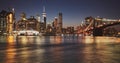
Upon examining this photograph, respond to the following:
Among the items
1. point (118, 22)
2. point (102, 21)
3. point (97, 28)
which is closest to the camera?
point (118, 22)

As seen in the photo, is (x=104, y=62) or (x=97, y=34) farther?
(x=97, y=34)

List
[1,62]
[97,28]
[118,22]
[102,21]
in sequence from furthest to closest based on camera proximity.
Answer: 1. [102,21]
2. [97,28]
3. [118,22]
4. [1,62]

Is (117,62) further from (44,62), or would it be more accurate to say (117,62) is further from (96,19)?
(96,19)

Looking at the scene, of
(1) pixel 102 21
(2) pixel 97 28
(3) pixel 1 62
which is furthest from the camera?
(1) pixel 102 21

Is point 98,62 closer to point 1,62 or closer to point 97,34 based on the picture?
point 1,62

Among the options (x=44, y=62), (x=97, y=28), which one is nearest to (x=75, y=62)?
(x=44, y=62)

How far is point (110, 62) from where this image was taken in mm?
22422

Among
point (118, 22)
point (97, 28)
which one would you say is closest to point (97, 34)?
point (97, 28)

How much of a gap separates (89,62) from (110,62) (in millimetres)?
1699

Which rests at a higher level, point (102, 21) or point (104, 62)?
point (102, 21)

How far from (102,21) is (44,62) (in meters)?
146

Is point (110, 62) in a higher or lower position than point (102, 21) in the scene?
lower

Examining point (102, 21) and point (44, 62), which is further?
point (102, 21)

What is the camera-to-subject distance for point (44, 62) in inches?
872
